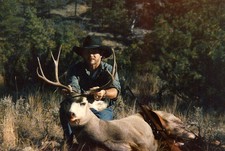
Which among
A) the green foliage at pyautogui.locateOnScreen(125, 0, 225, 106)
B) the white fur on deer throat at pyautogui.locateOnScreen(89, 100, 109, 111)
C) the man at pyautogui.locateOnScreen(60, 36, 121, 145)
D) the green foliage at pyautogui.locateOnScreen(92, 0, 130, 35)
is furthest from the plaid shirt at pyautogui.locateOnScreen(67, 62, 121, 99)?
the green foliage at pyautogui.locateOnScreen(92, 0, 130, 35)

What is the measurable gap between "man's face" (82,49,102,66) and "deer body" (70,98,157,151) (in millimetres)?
996

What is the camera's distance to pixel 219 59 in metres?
10.9

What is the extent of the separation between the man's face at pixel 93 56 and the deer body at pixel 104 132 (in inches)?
39.2

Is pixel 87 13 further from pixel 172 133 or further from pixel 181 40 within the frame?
pixel 172 133

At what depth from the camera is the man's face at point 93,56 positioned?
6020 mm

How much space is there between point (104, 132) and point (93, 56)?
1.21m

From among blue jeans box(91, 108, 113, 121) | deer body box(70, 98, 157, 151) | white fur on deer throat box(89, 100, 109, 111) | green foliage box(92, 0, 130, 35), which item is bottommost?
green foliage box(92, 0, 130, 35)

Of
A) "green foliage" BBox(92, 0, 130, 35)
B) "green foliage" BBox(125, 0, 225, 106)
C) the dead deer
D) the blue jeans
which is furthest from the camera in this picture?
A: "green foliage" BBox(92, 0, 130, 35)

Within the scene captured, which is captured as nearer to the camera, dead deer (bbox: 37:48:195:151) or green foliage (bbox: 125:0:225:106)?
dead deer (bbox: 37:48:195:151)

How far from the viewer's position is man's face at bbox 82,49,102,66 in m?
6.02

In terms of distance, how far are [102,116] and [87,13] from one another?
107ft

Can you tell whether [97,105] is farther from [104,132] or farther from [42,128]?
[42,128]

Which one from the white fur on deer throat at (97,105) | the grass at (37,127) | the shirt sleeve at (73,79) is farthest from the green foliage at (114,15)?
the white fur on deer throat at (97,105)

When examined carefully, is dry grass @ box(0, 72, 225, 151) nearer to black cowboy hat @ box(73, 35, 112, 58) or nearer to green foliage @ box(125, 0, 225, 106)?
black cowboy hat @ box(73, 35, 112, 58)
